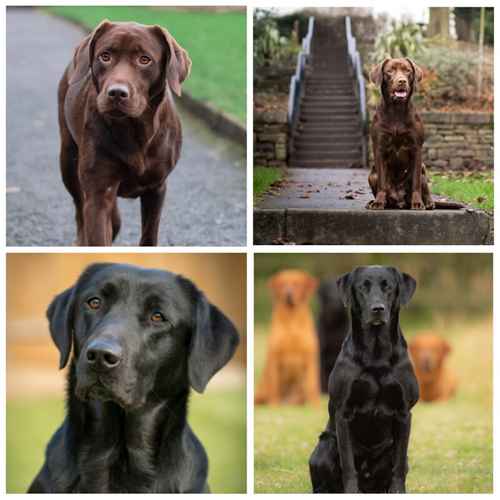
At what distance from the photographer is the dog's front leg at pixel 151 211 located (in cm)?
466

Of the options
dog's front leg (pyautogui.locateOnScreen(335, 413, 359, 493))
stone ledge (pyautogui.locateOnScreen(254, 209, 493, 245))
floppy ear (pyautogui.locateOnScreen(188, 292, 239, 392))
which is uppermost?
stone ledge (pyautogui.locateOnScreen(254, 209, 493, 245))

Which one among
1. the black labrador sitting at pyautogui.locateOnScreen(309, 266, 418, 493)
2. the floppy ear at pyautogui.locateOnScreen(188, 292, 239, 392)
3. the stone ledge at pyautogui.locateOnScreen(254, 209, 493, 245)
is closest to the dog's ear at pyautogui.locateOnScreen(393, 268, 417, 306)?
the black labrador sitting at pyautogui.locateOnScreen(309, 266, 418, 493)

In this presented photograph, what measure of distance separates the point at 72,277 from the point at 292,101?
57.7 inches

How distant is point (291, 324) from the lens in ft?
21.6

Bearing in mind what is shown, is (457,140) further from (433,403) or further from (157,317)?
(433,403)

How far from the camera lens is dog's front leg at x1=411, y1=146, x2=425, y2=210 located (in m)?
4.92

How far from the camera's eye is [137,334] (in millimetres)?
Result: 3766

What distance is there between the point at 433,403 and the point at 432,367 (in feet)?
0.88

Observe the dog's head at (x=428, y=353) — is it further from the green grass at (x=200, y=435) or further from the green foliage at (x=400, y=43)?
the green foliage at (x=400, y=43)

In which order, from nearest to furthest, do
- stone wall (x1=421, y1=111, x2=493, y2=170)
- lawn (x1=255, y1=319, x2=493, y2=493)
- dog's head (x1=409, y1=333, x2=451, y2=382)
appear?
lawn (x1=255, y1=319, x2=493, y2=493), stone wall (x1=421, y1=111, x2=493, y2=170), dog's head (x1=409, y1=333, x2=451, y2=382)

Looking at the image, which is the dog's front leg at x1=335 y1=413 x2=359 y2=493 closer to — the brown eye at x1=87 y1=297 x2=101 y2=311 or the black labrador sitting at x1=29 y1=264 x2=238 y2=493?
the black labrador sitting at x1=29 y1=264 x2=238 y2=493

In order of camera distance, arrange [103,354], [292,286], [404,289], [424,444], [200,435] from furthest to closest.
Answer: [292,286] < [424,444] < [200,435] < [404,289] < [103,354]

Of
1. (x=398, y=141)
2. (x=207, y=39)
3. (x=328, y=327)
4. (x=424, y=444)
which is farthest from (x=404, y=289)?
(x=207, y=39)

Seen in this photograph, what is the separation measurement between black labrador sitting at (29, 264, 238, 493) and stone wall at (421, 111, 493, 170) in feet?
5.83
